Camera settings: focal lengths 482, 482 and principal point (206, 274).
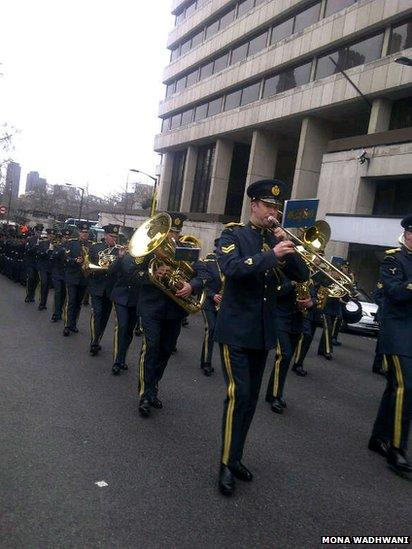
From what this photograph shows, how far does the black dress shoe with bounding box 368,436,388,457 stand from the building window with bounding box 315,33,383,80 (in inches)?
861

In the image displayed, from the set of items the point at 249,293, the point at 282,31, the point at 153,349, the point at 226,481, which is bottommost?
the point at 226,481

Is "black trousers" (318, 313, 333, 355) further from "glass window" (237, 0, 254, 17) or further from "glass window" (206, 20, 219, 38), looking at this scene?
"glass window" (206, 20, 219, 38)

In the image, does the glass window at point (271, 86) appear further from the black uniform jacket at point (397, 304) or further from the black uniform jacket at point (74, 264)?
the black uniform jacket at point (397, 304)

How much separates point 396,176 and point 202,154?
883 inches

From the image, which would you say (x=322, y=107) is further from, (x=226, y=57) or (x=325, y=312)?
(x=325, y=312)

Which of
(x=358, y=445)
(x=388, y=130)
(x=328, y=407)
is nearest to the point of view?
(x=358, y=445)

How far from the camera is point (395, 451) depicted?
14.5 feet

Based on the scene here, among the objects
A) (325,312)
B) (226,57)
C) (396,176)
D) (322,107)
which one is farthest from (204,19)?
(325,312)

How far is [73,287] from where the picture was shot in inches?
370

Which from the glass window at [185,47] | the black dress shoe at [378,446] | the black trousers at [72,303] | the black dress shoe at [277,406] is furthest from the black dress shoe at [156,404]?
the glass window at [185,47]

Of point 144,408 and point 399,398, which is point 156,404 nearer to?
point 144,408

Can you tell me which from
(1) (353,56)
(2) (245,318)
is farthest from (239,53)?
(2) (245,318)

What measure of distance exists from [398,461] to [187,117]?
39.7 m

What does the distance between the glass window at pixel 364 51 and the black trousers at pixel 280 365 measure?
2072 centimetres
